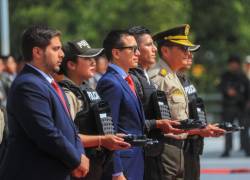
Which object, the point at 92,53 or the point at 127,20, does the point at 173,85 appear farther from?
the point at 127,20

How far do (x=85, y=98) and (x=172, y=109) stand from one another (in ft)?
4.88

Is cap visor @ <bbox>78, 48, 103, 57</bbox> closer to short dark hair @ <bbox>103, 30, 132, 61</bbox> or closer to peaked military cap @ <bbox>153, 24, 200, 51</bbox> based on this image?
short dark hair @ <bbox>103, 30, 132, 61</bbox>

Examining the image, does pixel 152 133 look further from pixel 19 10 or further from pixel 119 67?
pixel 19 10

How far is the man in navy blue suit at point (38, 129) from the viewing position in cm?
646

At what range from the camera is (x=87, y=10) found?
3061 centimetres

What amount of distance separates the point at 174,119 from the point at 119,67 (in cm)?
92

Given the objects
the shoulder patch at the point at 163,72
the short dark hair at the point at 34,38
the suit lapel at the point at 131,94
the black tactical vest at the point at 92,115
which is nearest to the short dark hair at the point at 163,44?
the shoulder patch at the point at 163,72

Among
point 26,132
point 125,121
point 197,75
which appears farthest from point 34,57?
point 197,75

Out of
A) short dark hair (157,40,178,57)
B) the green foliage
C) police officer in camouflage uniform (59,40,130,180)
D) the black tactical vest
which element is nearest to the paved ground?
short dark hair (157,40,178,57)

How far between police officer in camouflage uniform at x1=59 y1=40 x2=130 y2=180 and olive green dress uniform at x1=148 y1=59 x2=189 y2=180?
3.75ft

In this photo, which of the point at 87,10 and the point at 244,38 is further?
the point at 244,38

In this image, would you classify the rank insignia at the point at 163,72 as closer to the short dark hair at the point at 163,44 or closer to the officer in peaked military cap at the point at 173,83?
the officer in peaked military cap at the point at 173,83

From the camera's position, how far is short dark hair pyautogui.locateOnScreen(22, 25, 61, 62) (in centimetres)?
671

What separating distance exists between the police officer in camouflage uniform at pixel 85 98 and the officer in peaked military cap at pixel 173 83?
46.0 inches
